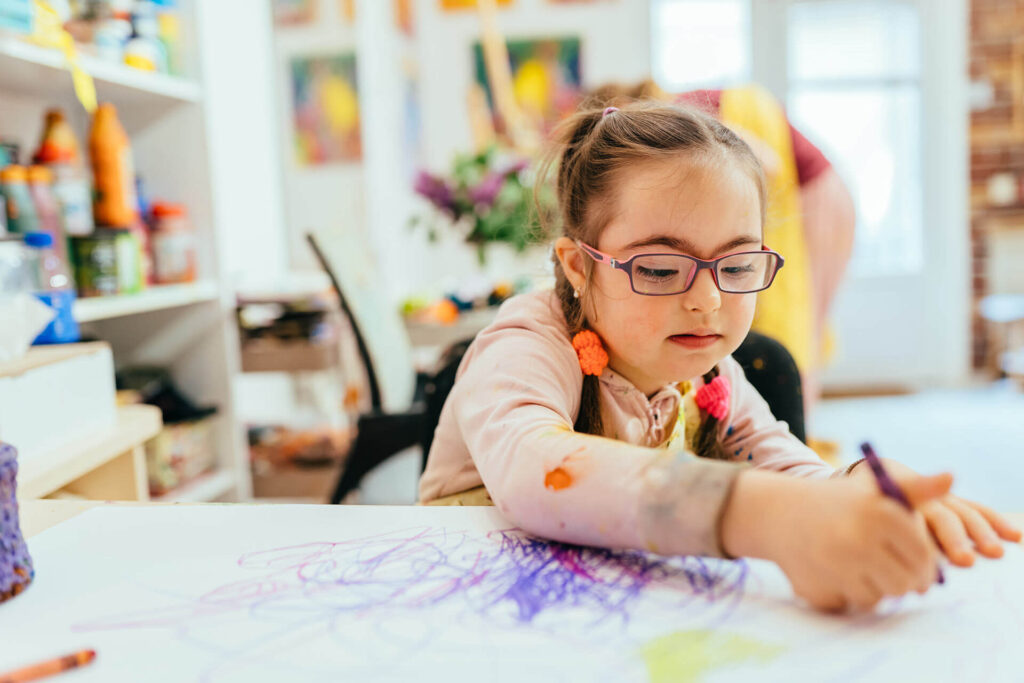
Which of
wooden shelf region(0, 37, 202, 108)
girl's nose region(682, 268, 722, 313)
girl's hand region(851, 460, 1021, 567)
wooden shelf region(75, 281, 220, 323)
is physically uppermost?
wooden shelf region(0, 37, 202, 108)

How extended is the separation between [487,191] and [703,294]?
1370 millimetres

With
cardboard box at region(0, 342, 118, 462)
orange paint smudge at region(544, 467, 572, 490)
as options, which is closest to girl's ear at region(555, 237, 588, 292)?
orange paint smudge at region(544, 467, 572, 490)

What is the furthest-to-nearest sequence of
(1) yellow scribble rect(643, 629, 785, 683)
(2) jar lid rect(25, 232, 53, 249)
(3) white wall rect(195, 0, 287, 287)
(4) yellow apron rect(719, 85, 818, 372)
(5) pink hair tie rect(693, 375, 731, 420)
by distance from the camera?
(3) white wall rect(195, 0, 287, 287)
(4) yellow apron rect(719, 85, 818, 372)
(2) jar lid rect(25, 232, 53, 249)
(5) pink hair tie rect(693, 375, 731, 420)
(1) yellow scribble rect(643, 629, 785, 683)

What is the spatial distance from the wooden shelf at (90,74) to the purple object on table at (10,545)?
0.94 meters

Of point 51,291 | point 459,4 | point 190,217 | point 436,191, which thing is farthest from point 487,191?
point 459,4

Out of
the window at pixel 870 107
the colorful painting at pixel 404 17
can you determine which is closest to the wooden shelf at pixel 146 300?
the colorful painting at pixel 404 17

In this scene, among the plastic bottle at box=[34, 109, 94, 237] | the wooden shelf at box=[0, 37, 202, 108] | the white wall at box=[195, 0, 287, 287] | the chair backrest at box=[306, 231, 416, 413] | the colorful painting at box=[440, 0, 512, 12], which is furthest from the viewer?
the colorful painting at box=[440, 0, 512, 12]

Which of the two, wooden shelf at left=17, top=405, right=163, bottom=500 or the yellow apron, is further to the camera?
the yellow apron

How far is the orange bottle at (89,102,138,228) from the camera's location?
4.94 ft

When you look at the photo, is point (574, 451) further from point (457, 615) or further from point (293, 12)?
point (293, 12)

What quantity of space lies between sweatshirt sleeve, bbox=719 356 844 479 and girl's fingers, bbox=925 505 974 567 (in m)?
0.19

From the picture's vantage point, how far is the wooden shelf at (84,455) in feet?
2.75

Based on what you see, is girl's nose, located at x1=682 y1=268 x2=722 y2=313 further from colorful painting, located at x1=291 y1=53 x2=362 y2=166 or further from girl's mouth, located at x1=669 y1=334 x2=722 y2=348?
colorful painting, located at x1=291 y1=53 x2=362 y2=166

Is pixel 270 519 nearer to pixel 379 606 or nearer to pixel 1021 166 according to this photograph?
pixel 379 606
